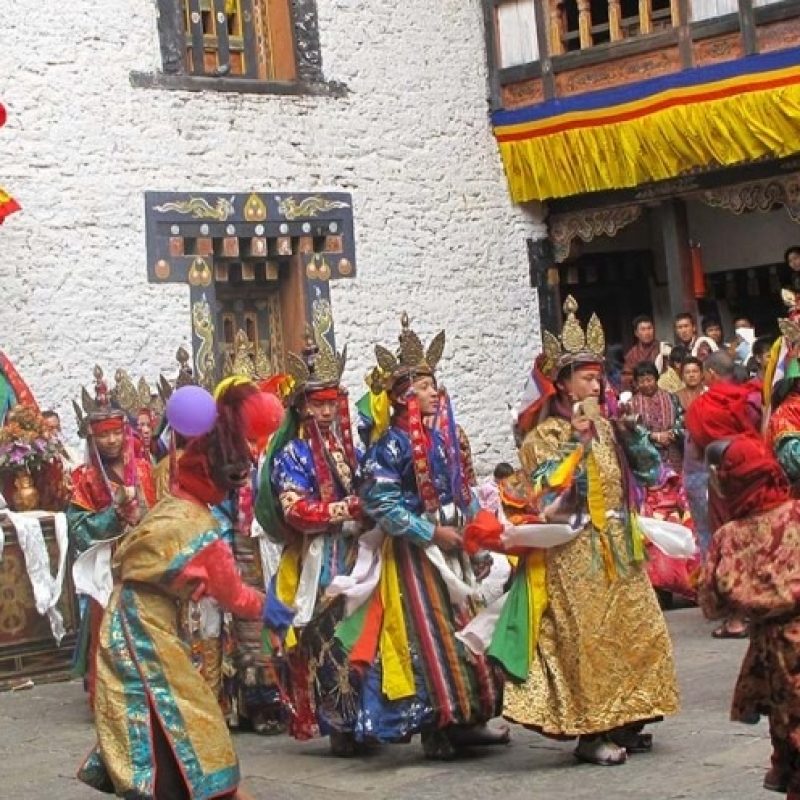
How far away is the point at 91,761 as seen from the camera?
6.12 m

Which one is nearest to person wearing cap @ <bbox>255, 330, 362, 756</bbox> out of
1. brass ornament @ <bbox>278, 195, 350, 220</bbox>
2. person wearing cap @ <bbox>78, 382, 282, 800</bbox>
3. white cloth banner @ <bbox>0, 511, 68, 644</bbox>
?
person wearing cap @ <bbox>78, 382, 282, 800</bbox>


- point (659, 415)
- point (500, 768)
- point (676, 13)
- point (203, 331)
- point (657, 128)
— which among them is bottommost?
point (500, 768)

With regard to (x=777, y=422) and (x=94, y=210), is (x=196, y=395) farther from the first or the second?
(x=94, y=210)

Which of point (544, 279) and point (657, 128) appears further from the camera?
point (544, 279)

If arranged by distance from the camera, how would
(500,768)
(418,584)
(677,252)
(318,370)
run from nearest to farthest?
(500,768), (418,584), (318,370), (677,252)

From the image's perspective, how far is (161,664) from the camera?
5.95 metres

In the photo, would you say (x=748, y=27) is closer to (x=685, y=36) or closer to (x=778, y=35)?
(x=778, y=35)

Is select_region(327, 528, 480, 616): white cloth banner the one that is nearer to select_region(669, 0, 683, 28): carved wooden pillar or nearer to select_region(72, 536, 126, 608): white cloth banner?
select_region(72, 536, 126, 608): white cloth banner

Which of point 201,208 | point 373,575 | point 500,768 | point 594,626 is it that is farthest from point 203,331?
point 594,626

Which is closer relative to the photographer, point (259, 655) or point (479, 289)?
point (259, 655)

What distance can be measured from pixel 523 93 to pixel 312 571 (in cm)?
989

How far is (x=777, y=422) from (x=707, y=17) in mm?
8391

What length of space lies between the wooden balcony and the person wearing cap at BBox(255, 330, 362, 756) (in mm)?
8370

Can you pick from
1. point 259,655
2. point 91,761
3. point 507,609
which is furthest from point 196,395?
point 259,655
